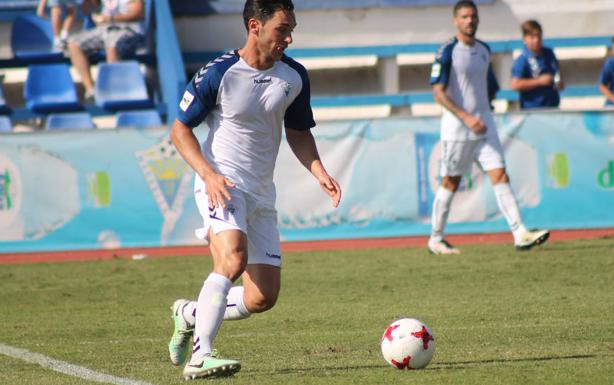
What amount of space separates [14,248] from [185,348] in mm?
8682

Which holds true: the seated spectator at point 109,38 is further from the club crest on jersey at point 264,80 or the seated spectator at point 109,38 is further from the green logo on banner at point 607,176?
the club crest on jersey at point 264,80

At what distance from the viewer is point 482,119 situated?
41.9 feet

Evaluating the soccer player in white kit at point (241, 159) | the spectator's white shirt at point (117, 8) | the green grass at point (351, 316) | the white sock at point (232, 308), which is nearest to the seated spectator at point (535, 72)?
the green grass at point (351, 316)

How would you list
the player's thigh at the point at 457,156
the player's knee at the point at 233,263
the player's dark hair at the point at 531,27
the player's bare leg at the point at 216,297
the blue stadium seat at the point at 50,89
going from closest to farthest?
the player's bare leg at the point at 216,297 < the player's knee at the point at 233,263 < the player's thigh at the point at 457,156 < the player's dark hair at the point at 531,27 < the blue stadium seat at the point at 50,89

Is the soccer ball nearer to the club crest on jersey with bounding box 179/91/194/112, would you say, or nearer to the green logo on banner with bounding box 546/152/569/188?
the club crest on jersey with bounding box 179/91/194/112

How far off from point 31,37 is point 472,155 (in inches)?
414

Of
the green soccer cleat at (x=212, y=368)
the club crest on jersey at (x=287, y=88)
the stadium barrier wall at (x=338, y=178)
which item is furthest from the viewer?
the stadium barrier wall at (x=338, y=178)

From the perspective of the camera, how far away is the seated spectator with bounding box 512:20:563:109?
49.9 ft

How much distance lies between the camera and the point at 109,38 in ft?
64.7

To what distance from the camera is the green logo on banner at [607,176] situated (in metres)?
14.9

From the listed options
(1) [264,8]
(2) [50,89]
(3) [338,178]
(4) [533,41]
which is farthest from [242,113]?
(2) [50,89]

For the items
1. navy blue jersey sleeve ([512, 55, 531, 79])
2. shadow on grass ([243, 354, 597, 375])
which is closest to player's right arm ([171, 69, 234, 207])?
shadow on grass ([243, 354, 597, 375])

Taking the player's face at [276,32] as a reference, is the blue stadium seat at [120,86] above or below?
below

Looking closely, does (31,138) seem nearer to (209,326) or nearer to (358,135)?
(358,135)
